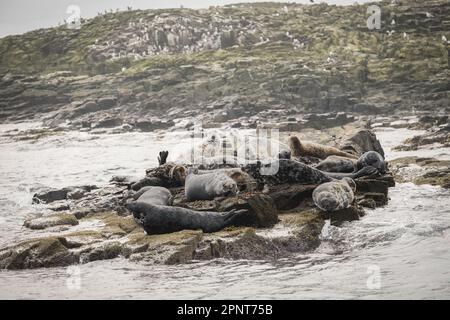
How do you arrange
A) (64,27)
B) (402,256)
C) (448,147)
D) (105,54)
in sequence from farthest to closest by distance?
(64,27), (105,54), (448,147), (402,256)

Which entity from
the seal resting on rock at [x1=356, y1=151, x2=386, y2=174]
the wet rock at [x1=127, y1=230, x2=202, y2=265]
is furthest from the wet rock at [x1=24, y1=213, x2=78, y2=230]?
the seal resting on rock at [x1=356, y1=151, x2=386, y2=174]

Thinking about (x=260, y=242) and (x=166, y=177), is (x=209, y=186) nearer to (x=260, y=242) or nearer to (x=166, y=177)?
(x=166, y=177)

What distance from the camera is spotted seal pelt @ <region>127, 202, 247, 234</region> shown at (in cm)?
905

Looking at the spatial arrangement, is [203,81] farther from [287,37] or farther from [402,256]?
[402,256]

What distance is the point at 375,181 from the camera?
37.9ft

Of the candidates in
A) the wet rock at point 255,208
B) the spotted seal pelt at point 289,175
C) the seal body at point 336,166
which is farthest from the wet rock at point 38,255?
the seal body at point 336,166

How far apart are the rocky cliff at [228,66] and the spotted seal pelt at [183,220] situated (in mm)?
26383

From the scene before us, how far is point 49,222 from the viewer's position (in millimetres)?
10984

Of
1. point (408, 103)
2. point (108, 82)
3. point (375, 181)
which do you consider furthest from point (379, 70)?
point (375, 181)

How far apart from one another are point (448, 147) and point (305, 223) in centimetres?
1244

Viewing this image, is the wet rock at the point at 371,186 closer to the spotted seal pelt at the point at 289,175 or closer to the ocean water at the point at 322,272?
the ocean water at the point at 322,272

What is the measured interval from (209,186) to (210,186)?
0.03 meters

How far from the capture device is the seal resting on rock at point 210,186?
10.2m

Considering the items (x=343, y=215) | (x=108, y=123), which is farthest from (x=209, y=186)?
(x=108, y=123)
